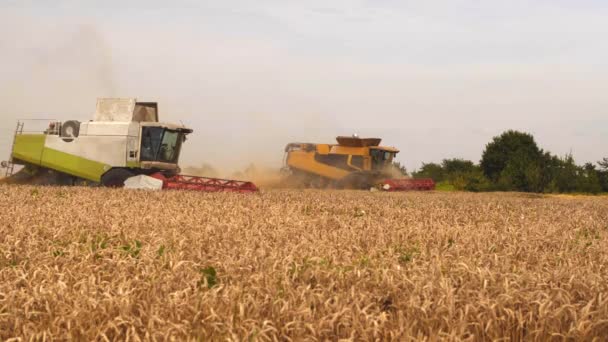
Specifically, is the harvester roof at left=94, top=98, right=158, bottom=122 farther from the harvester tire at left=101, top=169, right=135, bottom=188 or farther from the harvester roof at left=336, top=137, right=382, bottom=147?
the harvester roof at left=336, top=137, right=382, bottom=147

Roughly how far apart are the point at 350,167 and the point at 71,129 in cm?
1437

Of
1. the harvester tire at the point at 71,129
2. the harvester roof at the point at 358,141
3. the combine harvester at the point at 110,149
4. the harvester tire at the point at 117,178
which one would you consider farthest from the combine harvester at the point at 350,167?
the harvester tire at the point at 71,129

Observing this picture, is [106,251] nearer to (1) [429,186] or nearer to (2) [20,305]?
(2) [20,305]

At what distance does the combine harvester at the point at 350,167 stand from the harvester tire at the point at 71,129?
44.8 feet

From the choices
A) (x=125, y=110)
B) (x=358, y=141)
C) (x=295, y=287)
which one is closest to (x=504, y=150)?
(x=358, y=141)

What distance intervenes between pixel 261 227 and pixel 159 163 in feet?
51.0

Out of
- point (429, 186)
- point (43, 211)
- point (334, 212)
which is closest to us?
point (43, 211)

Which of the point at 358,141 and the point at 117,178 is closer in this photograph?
the point at 117,178

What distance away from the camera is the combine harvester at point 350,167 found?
109ft

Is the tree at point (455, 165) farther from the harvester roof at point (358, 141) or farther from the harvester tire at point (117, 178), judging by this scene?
the harvester tire at point (117, 178)

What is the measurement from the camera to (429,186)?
34156mm

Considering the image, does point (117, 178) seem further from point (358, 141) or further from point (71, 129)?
point (358, 141)

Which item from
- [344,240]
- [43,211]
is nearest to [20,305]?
[344,240]

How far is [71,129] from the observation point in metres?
24.3
